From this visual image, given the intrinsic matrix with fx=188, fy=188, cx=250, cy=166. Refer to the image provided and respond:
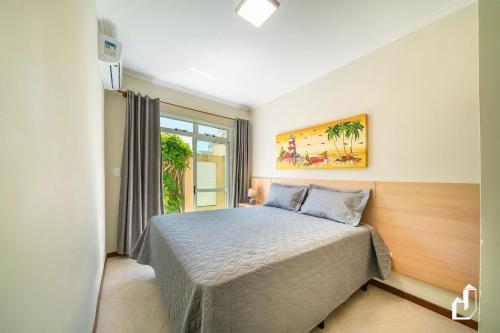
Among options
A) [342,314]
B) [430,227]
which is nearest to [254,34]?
[430,227]

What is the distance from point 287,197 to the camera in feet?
8.86

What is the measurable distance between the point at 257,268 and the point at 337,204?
142 cm

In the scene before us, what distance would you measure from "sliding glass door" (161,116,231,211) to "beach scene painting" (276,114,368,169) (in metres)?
1.22

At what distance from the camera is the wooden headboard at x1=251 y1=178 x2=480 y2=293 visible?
151cm

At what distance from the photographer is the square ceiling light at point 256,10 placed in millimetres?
1547

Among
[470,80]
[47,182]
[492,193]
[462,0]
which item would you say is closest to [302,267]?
[492,193]

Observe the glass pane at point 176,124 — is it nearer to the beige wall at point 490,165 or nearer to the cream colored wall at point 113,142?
the cream colored wall at point 113,142

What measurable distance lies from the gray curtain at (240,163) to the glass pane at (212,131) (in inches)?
11.2

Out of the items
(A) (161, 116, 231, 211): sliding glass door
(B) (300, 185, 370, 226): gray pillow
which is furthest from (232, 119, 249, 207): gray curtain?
(B) (300, 185, 370, 226): gray pillow

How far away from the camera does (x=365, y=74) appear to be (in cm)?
222

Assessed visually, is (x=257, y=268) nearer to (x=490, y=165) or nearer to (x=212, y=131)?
(x=490, y=165)

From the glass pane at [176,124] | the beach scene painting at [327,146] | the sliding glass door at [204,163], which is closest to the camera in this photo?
the beach scene painting at [327,146]

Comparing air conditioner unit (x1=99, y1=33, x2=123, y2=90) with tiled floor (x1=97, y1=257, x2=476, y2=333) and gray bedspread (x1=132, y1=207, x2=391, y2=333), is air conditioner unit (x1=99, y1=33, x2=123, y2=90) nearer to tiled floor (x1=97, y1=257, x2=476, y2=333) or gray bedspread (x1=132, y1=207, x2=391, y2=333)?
gray bedspread (x1=132, y1=207, x2=391, y2=333)

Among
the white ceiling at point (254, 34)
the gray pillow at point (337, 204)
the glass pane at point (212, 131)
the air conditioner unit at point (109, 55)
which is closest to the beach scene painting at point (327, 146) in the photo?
the gray pillow at point (337, 204)
